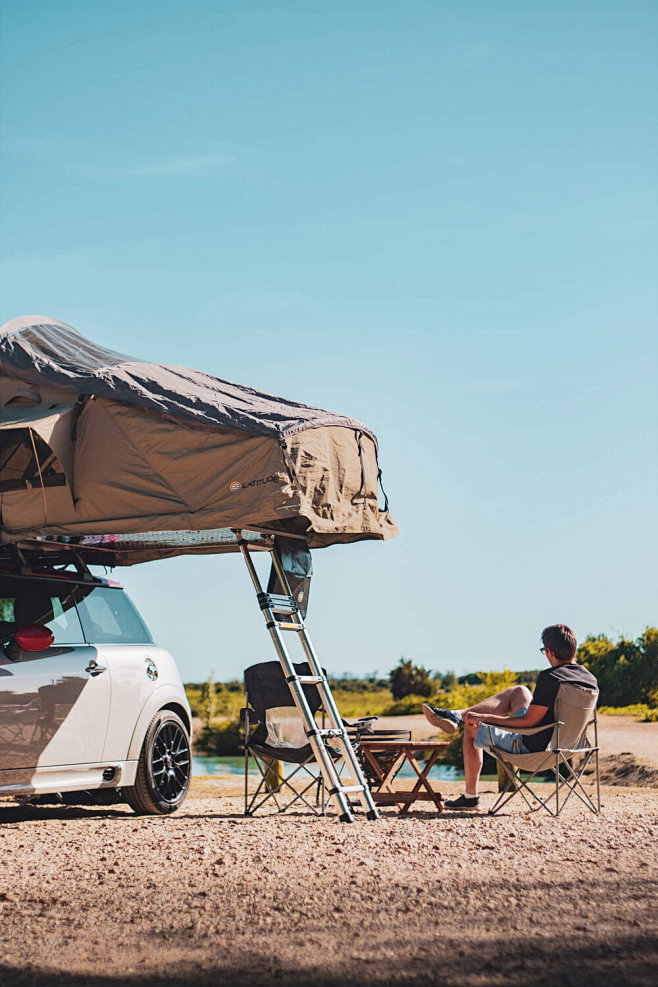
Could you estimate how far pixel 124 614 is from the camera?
28.3 feet

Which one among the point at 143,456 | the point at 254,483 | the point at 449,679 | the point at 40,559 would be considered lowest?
the point at 449,679

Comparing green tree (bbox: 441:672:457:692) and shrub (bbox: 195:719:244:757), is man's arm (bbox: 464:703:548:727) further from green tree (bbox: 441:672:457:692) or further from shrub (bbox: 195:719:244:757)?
green tree (bbox: 441:672:457:692)

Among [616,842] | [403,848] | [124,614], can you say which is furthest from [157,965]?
[124,614]

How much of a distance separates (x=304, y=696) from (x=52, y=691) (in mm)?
1795

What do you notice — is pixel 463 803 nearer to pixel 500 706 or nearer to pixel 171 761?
pixel 500 706

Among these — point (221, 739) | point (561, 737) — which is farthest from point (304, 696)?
point (221, 739)

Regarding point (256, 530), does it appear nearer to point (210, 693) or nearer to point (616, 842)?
point (616, 842)

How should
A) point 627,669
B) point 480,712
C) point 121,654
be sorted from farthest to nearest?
1. point 627,669
2. point 480,712
3. point 121,654

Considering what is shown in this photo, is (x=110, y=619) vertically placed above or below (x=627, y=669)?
above

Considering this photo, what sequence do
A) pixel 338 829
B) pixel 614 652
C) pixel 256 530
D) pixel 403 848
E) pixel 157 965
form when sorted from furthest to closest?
pixel 614 652, pixel 256 530, pixel 338 829, pixel 403 848, pixel 157 965

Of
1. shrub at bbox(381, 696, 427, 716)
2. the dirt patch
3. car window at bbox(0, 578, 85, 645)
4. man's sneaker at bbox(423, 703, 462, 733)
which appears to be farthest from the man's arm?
shrub at bbox(381, 696, 427, 716)

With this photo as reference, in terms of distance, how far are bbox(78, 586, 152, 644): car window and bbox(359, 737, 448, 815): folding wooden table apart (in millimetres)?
2041

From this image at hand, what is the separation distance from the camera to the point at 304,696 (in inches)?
311

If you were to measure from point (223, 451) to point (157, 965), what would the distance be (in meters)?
4.09
